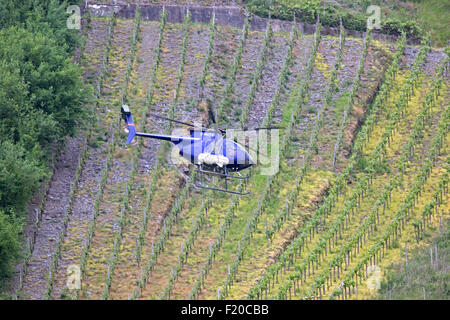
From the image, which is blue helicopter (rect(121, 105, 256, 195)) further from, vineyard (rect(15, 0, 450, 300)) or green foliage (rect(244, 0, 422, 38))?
green foliage (rect(244, 0, 422, 38))

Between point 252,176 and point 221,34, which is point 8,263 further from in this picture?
point 221,34

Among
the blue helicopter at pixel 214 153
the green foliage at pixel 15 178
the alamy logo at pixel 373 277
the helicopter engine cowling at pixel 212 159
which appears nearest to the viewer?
the blue helicopter at pixel 214 153

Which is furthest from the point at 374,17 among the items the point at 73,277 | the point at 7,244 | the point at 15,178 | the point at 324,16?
the point at 7,244

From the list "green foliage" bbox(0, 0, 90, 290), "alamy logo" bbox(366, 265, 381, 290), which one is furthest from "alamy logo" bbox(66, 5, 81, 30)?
"alamy logo" bbox(366, 265, 381, 290)

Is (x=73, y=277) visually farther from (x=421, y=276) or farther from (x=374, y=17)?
(x=374, y=17)

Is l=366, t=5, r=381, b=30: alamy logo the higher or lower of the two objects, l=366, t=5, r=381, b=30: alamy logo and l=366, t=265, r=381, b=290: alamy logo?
the higher

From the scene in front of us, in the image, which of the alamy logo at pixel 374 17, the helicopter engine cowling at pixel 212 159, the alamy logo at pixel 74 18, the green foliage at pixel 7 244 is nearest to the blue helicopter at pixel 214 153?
the helicopter engine cowling at pixel 212 159

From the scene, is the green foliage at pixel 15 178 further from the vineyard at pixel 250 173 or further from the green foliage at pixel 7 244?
the vineyard at pixel 250 173
